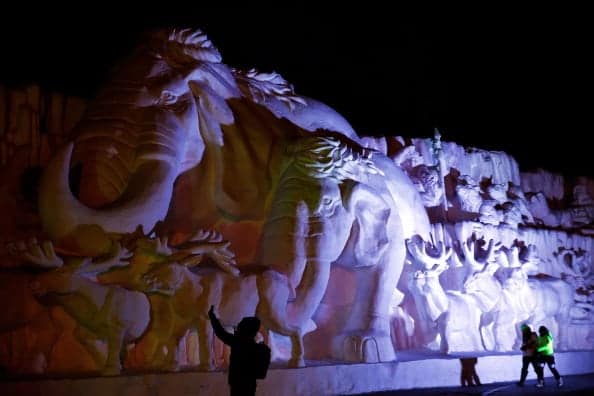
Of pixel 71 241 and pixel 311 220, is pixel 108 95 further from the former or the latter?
pixel 311 220

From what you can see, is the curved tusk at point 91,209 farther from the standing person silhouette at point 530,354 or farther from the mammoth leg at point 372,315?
the standing person silhouette at point 530,354

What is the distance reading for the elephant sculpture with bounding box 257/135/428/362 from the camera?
27.2 ft

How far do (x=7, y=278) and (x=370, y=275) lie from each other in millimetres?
4564

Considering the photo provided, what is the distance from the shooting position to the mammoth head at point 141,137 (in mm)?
6859

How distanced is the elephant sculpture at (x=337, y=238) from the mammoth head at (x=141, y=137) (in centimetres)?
127

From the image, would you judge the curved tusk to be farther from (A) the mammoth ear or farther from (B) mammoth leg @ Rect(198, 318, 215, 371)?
(A) the mammoth ear

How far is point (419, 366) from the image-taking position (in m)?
8.87

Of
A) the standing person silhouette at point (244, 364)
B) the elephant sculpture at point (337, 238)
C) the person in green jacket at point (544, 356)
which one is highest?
the elephant sculpture at point (337, 238)

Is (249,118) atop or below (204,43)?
below

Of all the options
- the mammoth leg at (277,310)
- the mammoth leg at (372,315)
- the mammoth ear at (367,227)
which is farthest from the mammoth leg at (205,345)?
the mammoth ear at (367,227)

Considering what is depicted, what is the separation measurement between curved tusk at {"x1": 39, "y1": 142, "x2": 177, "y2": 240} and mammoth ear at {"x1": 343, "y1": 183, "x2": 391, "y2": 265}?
2.68m

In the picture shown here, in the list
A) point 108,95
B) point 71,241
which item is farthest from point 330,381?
point 108,95

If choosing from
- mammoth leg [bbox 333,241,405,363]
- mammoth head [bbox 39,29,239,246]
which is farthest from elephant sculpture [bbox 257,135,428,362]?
mammoth head [bbox 39,29,239,246]

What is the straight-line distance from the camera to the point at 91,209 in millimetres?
6883
